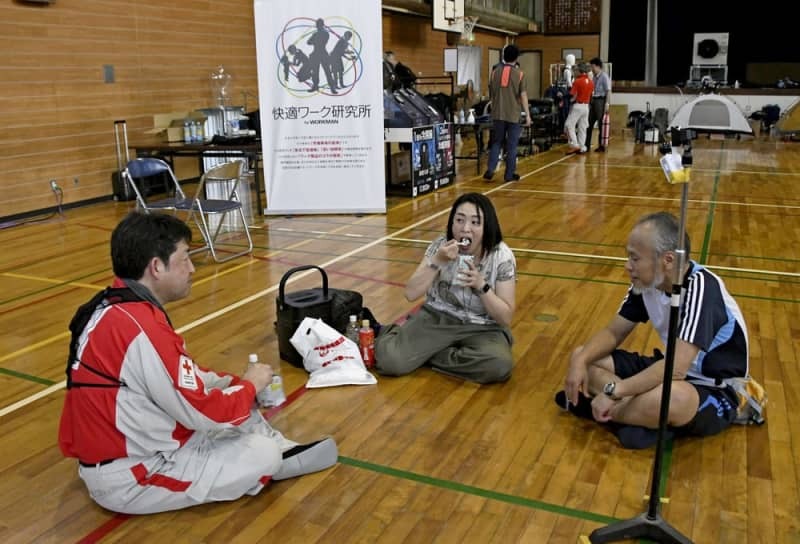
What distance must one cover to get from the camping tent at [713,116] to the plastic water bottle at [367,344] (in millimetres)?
12716

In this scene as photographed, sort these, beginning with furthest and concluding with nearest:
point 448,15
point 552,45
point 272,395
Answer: point 552,45, point 448,15, point 272,395

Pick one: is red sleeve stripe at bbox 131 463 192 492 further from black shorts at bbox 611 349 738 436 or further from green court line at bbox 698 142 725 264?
green court line at bbox 698 142 725 264

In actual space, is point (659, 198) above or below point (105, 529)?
above

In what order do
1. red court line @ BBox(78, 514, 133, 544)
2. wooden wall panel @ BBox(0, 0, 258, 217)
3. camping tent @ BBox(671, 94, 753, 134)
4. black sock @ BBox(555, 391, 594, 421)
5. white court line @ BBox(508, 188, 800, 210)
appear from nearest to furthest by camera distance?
red court line @ BBox(78, 514, 133, 544) < black sock @ BBox(555, 391, 594, 421) < wooden wall panel @ BBox(0, 0, 258, 217) < white court line @ BBox(508, 188, 800, 210) < camping tent @ BBox(671, 94, 753, 134)

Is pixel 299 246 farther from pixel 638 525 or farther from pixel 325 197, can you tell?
pixel 638 525

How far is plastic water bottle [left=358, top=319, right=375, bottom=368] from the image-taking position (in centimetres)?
351

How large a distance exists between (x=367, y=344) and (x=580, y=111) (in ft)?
31.9

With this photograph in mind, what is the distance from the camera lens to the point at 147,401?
2.20m

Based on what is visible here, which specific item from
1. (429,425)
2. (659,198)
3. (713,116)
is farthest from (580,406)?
(713,116)

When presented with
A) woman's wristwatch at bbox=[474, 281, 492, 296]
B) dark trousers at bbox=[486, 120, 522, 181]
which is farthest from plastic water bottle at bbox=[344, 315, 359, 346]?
dark trousers at bbox=[486, 120, 522, 181]

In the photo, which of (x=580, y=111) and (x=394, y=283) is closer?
(x=394, y=283)

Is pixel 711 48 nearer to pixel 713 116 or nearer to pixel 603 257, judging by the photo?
pixel 713 116

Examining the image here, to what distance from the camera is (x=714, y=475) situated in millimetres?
2578

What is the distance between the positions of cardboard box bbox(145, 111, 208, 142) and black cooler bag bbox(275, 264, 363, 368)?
18.5 feet
